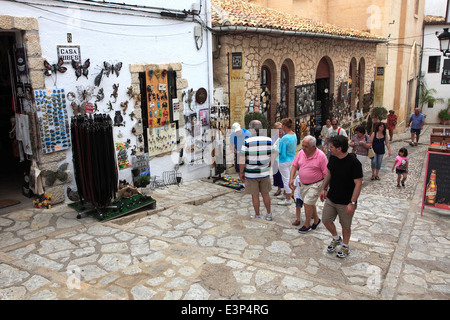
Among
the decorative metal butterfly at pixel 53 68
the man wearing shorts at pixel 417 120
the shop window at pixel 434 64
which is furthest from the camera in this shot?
the shop window at pixel 434 64

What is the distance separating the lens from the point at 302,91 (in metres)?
13.5

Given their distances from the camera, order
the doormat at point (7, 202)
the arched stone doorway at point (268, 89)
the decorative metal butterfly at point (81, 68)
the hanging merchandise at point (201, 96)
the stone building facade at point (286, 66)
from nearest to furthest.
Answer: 1. the doormat at point (7, 202)
2. the decorative metal butterfly at point (81, 68)
3. the hanging merchandise at point (201, 96)
4. the stone building facade at point (286, 66)
5. the arched stone doorway at point (268, 89)

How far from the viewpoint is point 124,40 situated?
24.2 ft

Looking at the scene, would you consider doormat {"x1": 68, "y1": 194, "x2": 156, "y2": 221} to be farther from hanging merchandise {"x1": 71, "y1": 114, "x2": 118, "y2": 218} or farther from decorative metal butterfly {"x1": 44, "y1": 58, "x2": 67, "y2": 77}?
decorative metal butterfly {"x1": 44, "y1": 58, "x2": 67, "y2": 77}

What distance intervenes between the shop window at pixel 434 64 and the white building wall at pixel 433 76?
180mm

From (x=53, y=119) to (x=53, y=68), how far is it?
821 millimetres

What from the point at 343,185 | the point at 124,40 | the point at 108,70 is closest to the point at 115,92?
the point at 108,70

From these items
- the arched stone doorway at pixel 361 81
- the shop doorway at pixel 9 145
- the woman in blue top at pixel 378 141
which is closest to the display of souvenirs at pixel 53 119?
the shop doorway at pixel 9 145

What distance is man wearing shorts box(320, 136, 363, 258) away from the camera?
16.1 ft

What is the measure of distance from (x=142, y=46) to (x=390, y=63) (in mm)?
19154

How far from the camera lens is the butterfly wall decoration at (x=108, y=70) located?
6.89 metres

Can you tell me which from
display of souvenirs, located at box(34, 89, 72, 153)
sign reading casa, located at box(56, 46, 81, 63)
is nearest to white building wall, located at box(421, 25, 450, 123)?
sign reading casa, located at box(56, 46, 81, 63)

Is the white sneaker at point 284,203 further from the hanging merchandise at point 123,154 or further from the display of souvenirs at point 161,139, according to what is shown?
the hanging merchandise at point 123,154

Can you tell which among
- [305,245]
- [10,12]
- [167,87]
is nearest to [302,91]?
[167,87]
